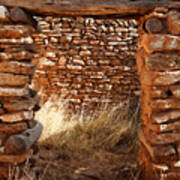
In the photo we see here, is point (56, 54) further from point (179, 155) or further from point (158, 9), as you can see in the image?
point (179, 155)

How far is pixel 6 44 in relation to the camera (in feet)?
6.82

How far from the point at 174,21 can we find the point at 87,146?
8.34 ft

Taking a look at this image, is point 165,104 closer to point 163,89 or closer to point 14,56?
point 163,89

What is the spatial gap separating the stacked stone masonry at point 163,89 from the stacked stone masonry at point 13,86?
4.22 feet

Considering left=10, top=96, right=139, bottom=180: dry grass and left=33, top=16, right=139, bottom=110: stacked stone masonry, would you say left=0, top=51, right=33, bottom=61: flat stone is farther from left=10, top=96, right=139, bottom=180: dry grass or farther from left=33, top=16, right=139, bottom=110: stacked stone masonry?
left=33, top=16, right=139, bottom=110: stacked stone masonry

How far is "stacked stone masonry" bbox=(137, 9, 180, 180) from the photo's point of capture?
2082 millimetres

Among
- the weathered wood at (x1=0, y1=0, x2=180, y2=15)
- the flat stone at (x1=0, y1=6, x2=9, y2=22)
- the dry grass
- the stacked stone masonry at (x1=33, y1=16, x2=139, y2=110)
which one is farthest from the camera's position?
the stacked stone masonry at (x1=33, y1=16, x2=139, y2=110)

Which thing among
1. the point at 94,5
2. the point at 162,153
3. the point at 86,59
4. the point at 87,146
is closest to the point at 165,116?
the point at 162,153

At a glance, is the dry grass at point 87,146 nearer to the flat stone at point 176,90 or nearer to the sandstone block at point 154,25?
the flat stone at point 176,90

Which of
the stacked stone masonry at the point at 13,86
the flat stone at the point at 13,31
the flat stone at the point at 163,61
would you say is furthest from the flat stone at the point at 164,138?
the flat stone at the point at 13,31

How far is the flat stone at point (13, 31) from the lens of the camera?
79.4 inches

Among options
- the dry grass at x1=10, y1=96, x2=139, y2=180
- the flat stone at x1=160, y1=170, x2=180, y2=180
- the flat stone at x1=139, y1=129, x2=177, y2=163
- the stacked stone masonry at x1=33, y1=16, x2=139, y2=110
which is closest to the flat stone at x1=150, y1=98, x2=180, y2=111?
the flat stone at x1=139, y1=129, x2=177, y2=163

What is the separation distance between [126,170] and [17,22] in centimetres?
236

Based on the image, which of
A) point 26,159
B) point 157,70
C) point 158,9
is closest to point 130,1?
point 158,9
